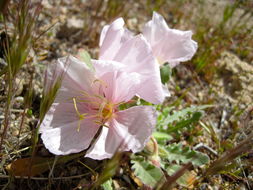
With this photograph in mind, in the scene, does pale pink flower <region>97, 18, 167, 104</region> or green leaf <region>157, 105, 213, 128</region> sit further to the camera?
green leaf <region>157, 105, 213, 128</region>

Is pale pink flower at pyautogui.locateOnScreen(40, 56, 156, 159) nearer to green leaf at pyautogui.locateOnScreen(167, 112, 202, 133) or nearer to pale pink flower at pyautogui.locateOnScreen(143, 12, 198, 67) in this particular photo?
pale pink flower at pyautogui.locateOnScreen(143, 12, 198, 67)

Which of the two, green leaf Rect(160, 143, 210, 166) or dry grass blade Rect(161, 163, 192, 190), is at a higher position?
dry grass blade Rect(161, 163, 192, 190)

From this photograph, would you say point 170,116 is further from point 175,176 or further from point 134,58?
point 175,176

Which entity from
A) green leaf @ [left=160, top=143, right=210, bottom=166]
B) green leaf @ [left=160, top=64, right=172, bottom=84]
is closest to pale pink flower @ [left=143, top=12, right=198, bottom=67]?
green leaf @ [left=160, top=64, right=172, bottom=84]

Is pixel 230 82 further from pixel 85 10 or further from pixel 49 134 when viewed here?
pixel 49 134

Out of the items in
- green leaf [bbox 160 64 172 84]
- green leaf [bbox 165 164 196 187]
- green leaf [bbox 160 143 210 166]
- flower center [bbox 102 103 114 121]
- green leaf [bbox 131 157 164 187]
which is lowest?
green leaf [bbox 165 164 196 187]

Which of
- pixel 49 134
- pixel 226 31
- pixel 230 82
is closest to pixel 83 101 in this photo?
pixel 49 134

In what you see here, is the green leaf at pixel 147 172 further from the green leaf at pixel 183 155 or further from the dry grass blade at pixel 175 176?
the dry grass blade at pixel 175 176

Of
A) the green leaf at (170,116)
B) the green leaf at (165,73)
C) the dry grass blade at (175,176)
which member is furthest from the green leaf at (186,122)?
the dry grass blade at (175,176)

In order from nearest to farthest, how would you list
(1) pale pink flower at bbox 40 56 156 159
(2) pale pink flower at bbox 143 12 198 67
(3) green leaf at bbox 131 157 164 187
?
(1) pale pink flower at bbox 40 56 156 159 < (3) green leaf at bbox 131 157 164 187 < (2) pale pink flower at bbox 143 12 198 67
